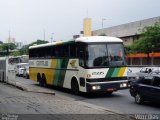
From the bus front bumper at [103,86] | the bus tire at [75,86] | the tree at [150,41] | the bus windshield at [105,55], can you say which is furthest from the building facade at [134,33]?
the bus front bumper at [103,86]

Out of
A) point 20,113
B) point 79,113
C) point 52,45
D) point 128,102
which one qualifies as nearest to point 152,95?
point 128,102

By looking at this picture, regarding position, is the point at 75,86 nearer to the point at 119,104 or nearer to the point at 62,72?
the point at 62,72

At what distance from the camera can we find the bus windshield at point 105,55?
20.9 m

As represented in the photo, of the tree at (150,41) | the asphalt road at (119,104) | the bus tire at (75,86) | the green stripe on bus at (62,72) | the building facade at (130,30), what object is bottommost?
the asphalt road at (119,104)

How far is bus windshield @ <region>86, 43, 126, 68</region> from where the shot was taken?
20.9m

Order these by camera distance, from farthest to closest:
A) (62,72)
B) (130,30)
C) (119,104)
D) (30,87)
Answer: (130,30), (30,87), (62,72), (119,104)

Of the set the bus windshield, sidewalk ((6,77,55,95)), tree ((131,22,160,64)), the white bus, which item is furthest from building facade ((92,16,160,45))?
the bus windshield

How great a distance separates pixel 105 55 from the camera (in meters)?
21.2

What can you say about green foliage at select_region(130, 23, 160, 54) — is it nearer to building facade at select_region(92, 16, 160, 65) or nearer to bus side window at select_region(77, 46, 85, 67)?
building facade at select_region(92, 16, 160, 65)

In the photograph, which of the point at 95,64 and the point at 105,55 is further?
the point at 105,55

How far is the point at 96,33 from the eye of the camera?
81.6m

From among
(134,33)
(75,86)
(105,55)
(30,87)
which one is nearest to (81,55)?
(105,55)

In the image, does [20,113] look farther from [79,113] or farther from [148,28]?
[148,28]

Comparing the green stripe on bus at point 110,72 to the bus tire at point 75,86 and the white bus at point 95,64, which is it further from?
the bus tire at point 75,86
